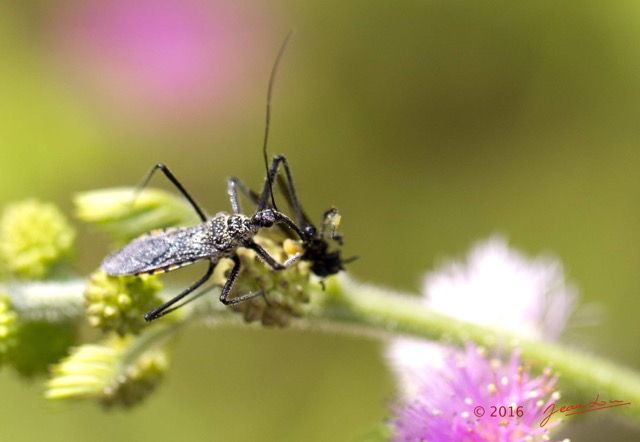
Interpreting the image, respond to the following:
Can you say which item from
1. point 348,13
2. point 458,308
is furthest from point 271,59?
point 458,308

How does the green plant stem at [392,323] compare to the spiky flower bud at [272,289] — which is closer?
the spiky flower bud at [272,289]

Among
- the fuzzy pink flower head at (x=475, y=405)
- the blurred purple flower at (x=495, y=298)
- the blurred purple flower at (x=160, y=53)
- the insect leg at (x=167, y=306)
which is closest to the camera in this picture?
the fuzzy pink flower head at (x=475, y=405)

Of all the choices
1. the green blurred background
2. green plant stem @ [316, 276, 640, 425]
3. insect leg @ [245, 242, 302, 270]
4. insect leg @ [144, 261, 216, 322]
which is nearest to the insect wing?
insect leg @ [144, 261, 216, 322]

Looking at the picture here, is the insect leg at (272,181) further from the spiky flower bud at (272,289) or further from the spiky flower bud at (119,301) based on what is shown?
the spiky flower bud at (119,301)

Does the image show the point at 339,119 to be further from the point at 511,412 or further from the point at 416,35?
the point at 511,412

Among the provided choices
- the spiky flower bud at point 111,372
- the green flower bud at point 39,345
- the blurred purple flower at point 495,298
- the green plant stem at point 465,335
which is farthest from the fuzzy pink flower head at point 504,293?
the green flower bud at point 39,345

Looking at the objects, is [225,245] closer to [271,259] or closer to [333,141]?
[271,259]
